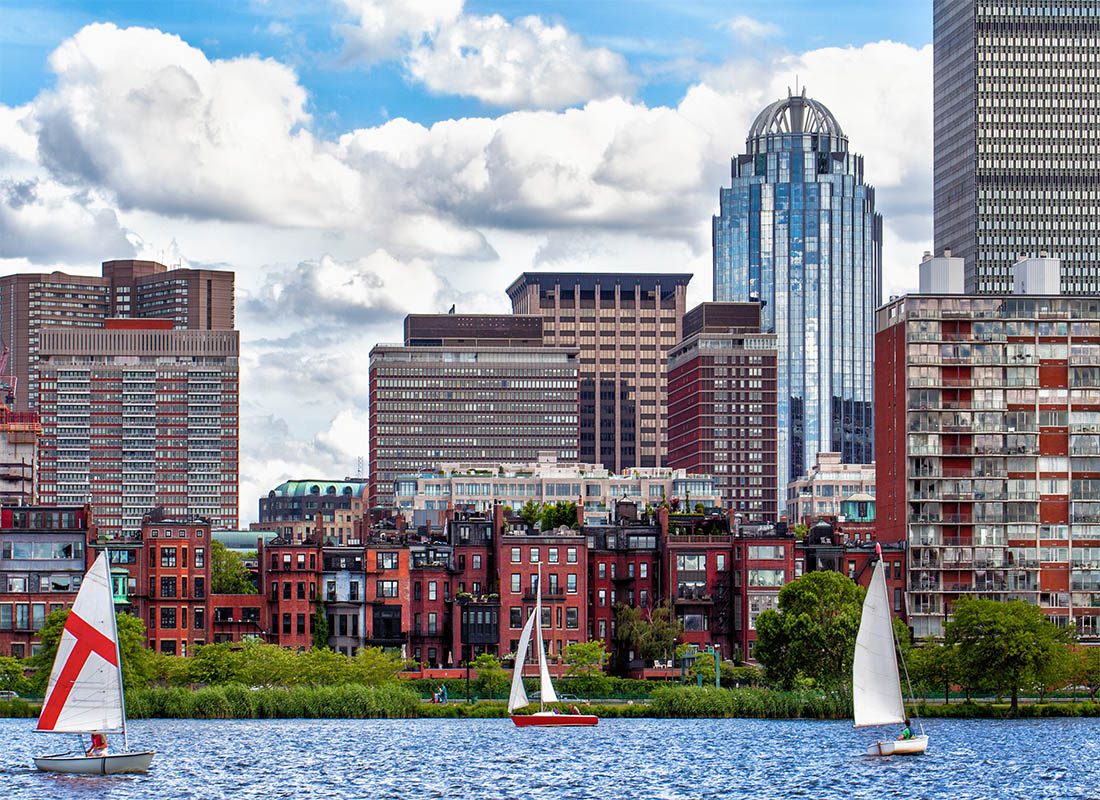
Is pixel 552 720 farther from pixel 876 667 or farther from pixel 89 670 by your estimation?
pixel 89 670

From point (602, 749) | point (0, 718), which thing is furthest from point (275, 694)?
point (602, 749)

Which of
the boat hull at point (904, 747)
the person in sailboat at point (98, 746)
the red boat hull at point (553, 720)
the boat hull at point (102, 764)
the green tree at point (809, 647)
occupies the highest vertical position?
the green tree at point (809, 647)

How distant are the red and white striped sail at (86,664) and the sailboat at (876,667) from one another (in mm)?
47165

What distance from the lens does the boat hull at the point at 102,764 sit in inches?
4941

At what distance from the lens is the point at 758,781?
5069 inches

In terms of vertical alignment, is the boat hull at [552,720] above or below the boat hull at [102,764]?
below

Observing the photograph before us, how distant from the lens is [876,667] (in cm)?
13788

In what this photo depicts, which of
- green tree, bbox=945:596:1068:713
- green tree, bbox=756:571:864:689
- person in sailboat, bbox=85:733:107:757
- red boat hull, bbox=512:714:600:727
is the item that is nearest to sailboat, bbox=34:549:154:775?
person in sailboat, bbox=85:733:107:757

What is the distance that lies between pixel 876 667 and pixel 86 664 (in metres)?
50.2

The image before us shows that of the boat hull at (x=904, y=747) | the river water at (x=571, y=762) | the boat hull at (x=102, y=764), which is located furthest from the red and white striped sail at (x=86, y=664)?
the boat hull at (x=904, y=747)

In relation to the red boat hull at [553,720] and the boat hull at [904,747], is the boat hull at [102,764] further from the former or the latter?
the red boat hull at [553,720]

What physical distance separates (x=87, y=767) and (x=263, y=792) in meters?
12.2

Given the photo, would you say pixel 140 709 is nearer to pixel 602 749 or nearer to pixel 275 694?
pixel 275 694

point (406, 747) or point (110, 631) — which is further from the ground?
point (110, 631)
